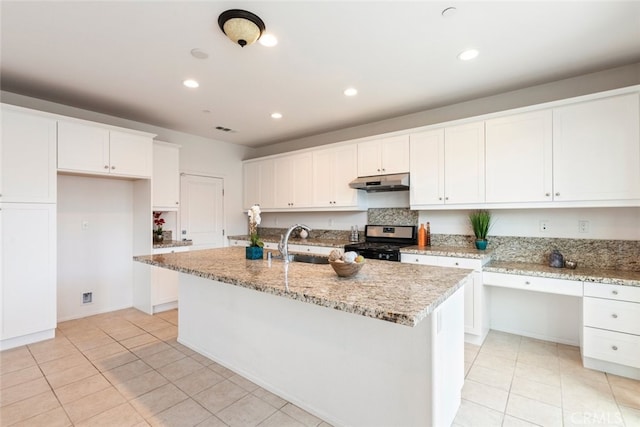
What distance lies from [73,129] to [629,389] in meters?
5.52

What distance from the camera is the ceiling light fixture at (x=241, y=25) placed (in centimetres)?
185

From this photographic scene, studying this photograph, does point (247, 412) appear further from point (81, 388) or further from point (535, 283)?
point (535, 283)

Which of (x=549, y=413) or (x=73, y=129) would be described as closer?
(x=549, y=413)

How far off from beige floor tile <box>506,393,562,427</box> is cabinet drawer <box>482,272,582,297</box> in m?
0.96

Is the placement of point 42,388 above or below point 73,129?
below

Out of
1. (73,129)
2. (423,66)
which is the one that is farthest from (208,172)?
(423,66)

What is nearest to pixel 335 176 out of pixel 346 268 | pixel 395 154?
pixel 395 154

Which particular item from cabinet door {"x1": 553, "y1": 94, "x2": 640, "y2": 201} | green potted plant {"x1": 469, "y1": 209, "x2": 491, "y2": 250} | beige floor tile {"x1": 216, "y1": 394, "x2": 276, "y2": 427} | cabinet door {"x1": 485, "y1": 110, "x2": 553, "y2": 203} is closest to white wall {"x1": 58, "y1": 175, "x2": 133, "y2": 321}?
beige floor tile {"x1": 216, "y1": 394, "x2": 276, "y2": 427}

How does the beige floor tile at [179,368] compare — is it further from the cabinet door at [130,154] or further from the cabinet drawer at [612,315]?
the cabinet drawer at [612,315]

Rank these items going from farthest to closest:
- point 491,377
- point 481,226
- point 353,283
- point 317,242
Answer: point 317,242, point 481,226, point 491,377, point 353,283

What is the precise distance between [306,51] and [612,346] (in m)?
3.35

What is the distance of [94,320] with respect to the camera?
11.8 feet

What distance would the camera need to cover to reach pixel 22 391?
7.08 ft

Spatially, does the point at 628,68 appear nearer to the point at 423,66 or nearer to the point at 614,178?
the point at 614,178
